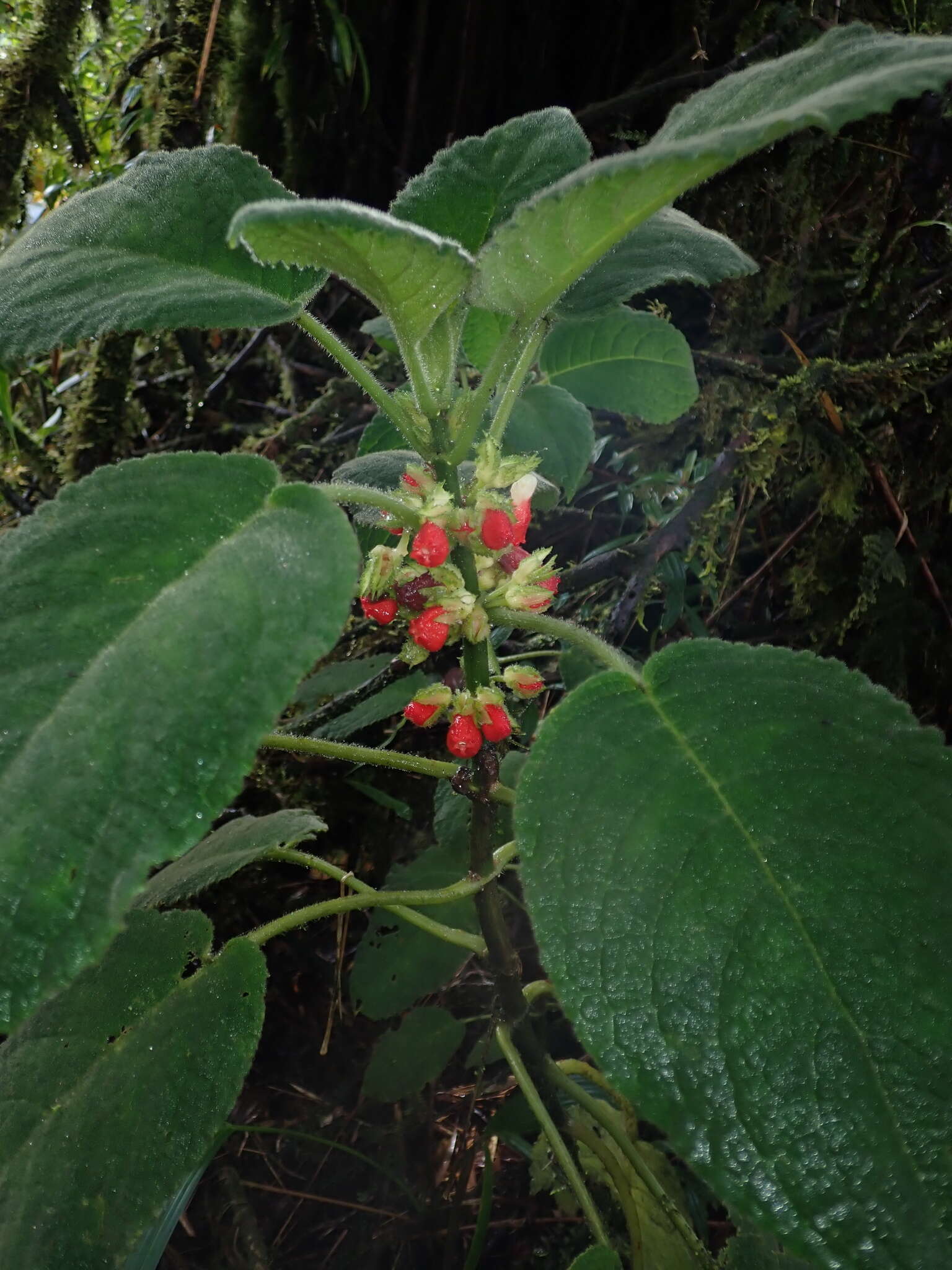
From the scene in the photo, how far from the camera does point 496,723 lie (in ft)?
2.27

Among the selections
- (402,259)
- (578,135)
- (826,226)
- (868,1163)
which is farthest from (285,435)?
(868,1163)

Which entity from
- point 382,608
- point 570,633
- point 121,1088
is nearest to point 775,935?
point 570,633

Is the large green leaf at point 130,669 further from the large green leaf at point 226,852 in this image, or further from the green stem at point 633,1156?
the green stem at point 633,1156

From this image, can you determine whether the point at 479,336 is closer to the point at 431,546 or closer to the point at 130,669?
the point at 431,546

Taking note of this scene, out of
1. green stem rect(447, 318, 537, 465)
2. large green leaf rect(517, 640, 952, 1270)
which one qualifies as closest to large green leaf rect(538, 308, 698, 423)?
green stem rect(447, 318, 537, 465)

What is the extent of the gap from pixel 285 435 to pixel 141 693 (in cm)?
166

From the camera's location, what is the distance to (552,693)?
1.55 m

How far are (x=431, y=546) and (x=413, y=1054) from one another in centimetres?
79

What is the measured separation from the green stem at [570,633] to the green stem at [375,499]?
0.34 ft

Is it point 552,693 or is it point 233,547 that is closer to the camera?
point 233,547

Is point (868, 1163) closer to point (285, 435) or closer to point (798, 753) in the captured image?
point (798, 753)

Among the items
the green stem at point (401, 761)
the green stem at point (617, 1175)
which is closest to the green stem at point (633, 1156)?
the green stem at point (617, 1175)

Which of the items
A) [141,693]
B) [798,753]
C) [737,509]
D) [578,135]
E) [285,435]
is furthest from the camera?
[285,435]

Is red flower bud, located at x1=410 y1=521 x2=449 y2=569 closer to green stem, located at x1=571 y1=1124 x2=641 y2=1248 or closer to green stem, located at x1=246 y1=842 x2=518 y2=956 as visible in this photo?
green stem, located at x1=246 y1=842 x2=518 y2=956
